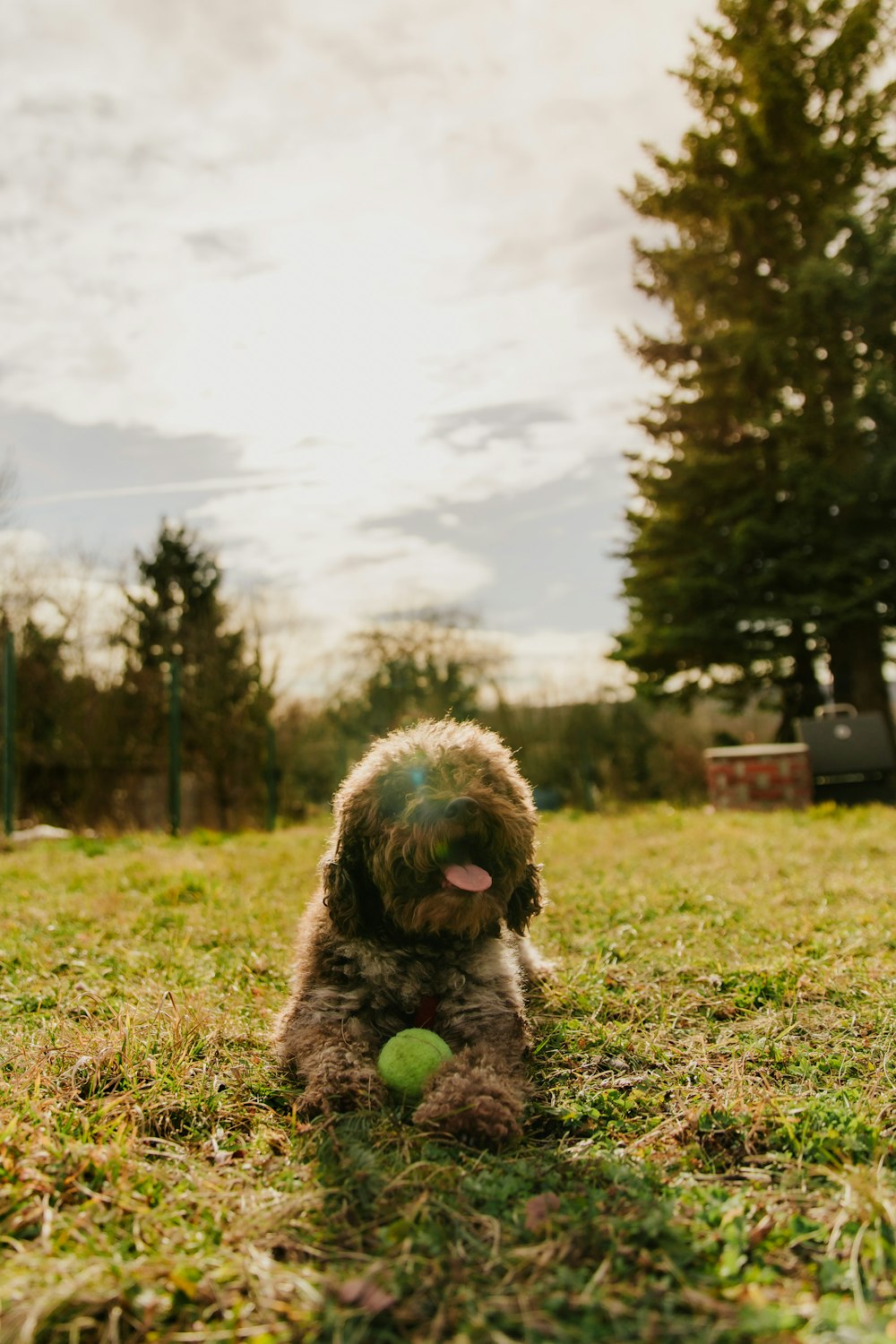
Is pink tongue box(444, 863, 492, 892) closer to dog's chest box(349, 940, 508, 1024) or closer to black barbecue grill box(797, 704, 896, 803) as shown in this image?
dog's chest box(349, 940, 508, 1024)

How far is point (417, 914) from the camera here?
2.83m

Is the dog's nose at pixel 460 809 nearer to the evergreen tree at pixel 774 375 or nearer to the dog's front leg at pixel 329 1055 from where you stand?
the dog's front leg at pixel 329 1055

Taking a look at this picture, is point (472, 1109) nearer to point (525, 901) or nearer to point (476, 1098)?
point (476, 1098)

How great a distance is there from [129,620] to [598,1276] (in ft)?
70.9

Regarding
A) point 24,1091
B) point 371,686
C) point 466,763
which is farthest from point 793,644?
point 24,1091

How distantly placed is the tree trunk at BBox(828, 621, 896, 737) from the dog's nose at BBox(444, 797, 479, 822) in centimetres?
1409

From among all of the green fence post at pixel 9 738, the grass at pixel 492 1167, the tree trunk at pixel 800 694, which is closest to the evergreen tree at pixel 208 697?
the green fence post at pixel 9 738

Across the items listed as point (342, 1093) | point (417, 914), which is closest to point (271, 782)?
point (417, 914)

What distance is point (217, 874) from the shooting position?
6.84 meters

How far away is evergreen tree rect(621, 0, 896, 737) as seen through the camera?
48.9 feet

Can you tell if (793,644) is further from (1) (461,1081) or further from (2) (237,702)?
(1) (461,1081)

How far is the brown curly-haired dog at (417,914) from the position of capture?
9.08 ft

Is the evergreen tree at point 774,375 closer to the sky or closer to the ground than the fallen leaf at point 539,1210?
closer to the sky

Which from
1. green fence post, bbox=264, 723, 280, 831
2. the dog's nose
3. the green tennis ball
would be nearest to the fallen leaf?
the green tennis ball
